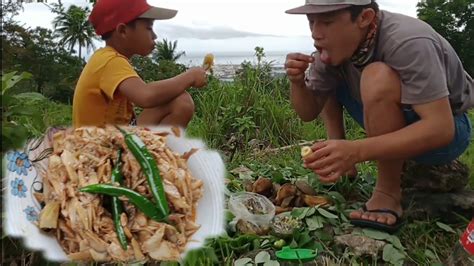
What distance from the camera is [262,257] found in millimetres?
1620

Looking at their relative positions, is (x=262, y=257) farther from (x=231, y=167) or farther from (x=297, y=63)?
(x=231, y=167)

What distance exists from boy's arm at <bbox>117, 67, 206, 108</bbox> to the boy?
1.14 feet

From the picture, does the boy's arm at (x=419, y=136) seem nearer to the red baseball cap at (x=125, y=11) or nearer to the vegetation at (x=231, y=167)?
the vegetation at (x=231, y=167)

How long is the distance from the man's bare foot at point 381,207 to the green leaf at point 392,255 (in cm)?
12

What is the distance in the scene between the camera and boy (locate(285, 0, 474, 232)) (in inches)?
65.9

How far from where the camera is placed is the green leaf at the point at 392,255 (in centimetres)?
166

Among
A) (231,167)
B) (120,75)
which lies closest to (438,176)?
(231,167)

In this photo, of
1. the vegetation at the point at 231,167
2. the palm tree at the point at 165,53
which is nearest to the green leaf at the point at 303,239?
the vegetation at the point at 231,167

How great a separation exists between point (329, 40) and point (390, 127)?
11.6 inches

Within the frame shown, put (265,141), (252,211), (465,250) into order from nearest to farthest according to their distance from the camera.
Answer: (465,250) → (252,211) → (265,141)

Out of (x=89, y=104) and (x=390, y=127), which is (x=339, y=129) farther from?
(x=89, y=104)

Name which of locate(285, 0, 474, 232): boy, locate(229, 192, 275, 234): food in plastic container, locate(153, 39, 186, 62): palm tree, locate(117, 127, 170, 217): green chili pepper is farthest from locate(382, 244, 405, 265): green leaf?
locate(153, 39, 186, 62): palm tree

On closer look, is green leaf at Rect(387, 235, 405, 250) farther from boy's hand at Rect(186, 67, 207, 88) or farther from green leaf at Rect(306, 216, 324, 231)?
boy's hand at Rect(186, 67, 207, 88)

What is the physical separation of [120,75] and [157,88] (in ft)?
0.32
